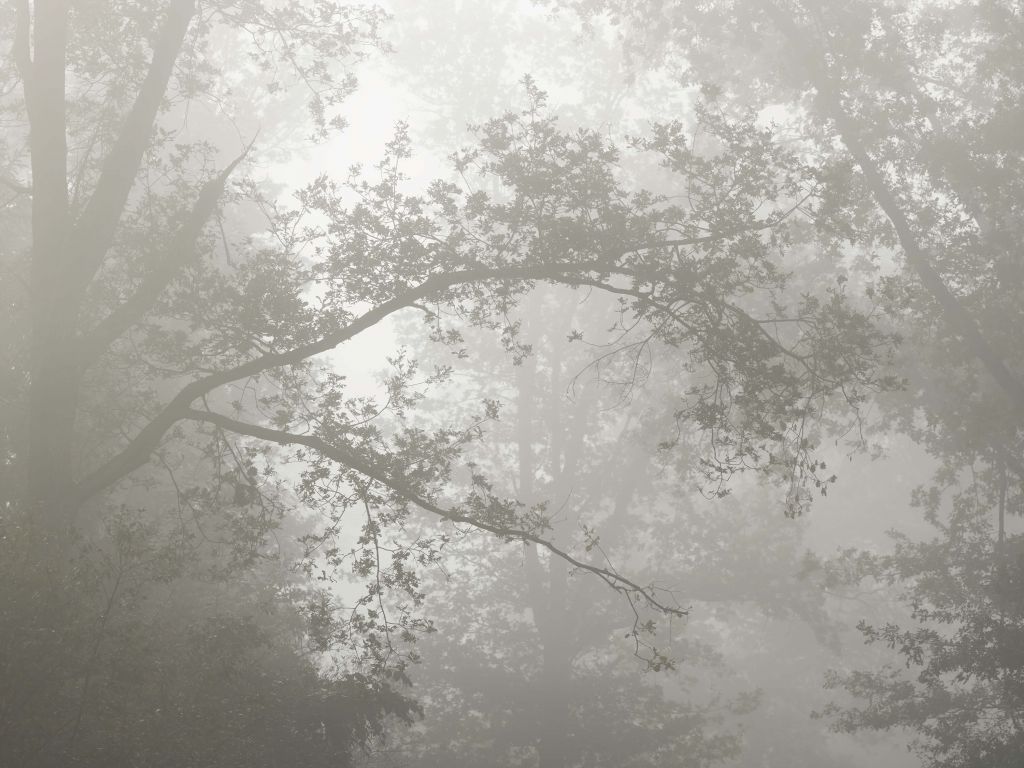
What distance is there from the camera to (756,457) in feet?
26.2

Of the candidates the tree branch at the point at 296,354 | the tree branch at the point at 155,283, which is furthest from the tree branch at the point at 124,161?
the tree branch at the point at 296,354

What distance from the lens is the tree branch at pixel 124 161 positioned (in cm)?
1005

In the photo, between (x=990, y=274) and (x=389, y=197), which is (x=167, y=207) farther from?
(x=990, y=274)

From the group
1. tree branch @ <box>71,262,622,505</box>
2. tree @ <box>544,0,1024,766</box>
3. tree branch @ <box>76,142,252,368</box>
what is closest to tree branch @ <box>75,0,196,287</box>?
tree branch @ <box>76,142,252,368</box>

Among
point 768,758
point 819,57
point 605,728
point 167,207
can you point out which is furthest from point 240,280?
point 768,758

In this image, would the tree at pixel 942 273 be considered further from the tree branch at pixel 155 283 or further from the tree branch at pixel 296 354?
the tree branch at pixel 155 283

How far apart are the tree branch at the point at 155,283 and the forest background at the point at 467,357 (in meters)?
Answer: 0.04

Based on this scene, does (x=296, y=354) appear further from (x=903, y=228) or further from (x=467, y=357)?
(x=903, y=228)

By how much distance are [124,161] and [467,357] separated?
6.86 metres

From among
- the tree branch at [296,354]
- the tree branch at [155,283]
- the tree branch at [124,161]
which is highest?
the tree branch at [124,161]

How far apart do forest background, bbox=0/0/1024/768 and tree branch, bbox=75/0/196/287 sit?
0.03m

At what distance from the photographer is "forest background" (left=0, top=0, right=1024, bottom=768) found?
8.77 metres

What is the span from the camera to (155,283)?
10.1 m

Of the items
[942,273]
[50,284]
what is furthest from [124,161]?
[942,273]
